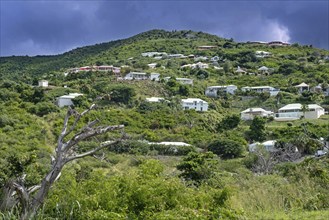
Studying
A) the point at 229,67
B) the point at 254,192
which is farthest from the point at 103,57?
the point at 254,192

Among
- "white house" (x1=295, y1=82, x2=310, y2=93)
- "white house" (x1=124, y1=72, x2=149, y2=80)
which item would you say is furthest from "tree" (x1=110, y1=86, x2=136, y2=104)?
"white house" (x1=295, y1=82, x2=310, y2=93)

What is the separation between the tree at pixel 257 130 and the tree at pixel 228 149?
5.73 m

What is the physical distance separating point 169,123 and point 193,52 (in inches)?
2165

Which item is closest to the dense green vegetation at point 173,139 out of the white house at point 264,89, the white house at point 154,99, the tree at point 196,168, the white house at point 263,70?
the tree at point 196,168

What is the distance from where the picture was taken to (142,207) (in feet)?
20.4

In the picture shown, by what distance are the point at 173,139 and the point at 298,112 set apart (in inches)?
697

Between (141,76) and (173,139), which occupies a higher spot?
(141,76)

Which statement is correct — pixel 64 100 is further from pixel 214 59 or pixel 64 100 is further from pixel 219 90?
pixel 214 59

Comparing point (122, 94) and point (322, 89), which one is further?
point (322, 89)

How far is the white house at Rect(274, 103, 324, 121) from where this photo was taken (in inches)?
2111

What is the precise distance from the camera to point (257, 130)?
1884 inches

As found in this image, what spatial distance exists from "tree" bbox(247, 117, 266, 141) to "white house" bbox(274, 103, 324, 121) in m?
6.69

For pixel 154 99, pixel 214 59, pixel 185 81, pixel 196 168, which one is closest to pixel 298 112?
pixel 154 99

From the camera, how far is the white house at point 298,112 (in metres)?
53.6
